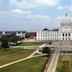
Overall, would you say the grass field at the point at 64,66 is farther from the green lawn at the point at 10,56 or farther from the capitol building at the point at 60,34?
the capitol building at the point at 60,34

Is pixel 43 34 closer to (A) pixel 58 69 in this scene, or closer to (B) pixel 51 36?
(B) pixel 51 36

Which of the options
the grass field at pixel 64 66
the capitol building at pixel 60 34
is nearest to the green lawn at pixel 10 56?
the grass field at pixel 64 66

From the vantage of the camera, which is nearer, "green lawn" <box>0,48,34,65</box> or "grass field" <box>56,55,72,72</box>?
"grass field" <box>56,55,72,72</box>

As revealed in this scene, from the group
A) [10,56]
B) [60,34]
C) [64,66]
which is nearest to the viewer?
[64,66]

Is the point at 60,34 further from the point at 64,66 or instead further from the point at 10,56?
the point at 64,66

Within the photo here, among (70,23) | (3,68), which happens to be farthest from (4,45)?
(70,23)

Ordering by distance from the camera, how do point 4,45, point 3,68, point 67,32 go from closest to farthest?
point 3,68 → point 4,45 → point 67,32

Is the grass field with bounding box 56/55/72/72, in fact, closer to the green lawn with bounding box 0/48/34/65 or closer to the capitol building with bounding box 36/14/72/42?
the green lawn with bounding box 0/48/34/65

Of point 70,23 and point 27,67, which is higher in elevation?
point 70,23

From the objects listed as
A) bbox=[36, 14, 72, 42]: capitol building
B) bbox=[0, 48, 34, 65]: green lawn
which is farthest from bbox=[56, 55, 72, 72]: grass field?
bbox=[36, 14, 72, 42]: capitol building

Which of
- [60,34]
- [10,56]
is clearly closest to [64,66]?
[10,56]

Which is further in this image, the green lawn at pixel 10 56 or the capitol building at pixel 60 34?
the capitol building at pixel 60 34
